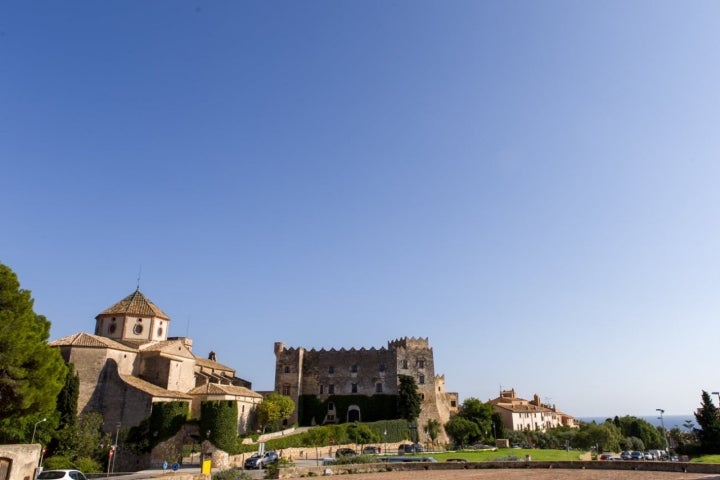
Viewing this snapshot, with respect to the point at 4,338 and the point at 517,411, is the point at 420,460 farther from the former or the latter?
the point at 517,411

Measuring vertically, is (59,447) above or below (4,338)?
below

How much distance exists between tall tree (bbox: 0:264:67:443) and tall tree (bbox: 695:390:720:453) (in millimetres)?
61793

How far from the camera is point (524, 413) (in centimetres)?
9000

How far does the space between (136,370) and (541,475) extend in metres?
34.3

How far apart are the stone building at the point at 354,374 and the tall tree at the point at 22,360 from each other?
33963mm

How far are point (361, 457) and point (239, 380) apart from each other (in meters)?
28.7

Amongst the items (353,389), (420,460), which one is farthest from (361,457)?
(353,389)

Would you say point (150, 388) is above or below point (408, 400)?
below

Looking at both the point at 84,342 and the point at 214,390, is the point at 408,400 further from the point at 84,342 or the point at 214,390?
the point at 84,342

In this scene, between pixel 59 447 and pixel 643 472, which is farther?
pixel 59 447

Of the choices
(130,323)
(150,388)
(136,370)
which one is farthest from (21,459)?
(130,323)

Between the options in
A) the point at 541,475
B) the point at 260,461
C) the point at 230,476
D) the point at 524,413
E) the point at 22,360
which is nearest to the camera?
the point at 230,476

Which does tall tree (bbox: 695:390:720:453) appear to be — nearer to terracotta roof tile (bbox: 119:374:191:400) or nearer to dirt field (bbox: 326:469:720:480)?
dirt field (bbox: 326:469:720:480)

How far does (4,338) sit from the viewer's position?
26.8 meters
